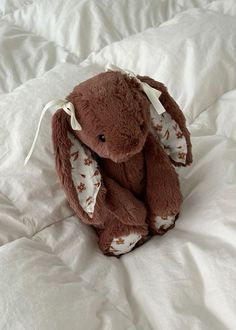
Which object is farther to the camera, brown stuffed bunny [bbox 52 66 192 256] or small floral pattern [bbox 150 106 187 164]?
small floral pattern [bbox 150 106 187 164]

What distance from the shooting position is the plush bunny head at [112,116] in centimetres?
60

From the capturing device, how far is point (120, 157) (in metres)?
0.61

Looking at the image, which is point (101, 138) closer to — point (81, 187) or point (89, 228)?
point (81, 187)

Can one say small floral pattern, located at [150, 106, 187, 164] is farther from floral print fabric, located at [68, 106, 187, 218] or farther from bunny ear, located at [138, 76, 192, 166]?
floral print fabric, located at [68, 106, 187, 218]

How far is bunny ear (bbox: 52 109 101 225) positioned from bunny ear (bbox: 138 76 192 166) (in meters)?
0.14

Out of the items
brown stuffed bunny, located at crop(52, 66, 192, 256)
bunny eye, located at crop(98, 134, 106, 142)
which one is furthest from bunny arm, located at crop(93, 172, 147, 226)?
bunny eye, located at crop(98, 134, 106, 142)

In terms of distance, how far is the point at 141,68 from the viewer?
104 cm

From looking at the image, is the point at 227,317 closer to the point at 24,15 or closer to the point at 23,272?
the point at 23,272

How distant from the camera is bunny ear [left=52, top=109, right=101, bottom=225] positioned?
0.64 m

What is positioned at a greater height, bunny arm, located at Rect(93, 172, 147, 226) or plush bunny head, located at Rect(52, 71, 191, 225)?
plush bunny head, located at Rect(52, 71, 191, 225)

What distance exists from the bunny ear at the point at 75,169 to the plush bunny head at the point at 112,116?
0.03 metres

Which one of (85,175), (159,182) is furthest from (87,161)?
(159,182)

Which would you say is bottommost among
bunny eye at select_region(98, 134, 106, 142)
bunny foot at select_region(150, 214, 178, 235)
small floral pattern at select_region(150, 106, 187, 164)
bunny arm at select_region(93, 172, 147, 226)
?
bunny foot at select_region(150, 214, 178, 235)

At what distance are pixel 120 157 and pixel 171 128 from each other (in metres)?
0.16
